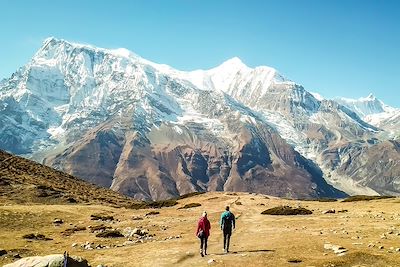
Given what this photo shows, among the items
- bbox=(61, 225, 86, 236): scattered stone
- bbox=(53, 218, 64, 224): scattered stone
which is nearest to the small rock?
bbox=(61, 225, 86, 236): scattered stone

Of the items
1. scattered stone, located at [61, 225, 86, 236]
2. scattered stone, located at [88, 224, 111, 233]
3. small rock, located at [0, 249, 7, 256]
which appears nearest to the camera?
small rock, located at [0, 249, 7, 256]

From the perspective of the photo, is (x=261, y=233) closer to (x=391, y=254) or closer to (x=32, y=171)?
(x=391, y=254)

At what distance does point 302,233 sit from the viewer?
42.7m

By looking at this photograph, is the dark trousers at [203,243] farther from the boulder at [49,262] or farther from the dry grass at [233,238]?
the boulder at [49,262]

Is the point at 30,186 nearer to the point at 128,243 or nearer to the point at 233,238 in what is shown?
the point at 128,243

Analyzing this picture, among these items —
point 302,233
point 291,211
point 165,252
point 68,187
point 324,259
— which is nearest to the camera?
point 324,259

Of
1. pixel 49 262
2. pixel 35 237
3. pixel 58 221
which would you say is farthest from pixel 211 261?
pixel 58 221

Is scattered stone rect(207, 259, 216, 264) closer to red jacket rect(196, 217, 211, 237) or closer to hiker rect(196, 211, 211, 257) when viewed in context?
hiker rect(196, 211, 211, 257)

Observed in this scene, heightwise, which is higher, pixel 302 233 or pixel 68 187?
pixel 68 187

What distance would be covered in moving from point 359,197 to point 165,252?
55358mm

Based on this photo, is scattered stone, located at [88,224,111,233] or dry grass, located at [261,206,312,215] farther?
dry grass, located at [261,206,312,215]

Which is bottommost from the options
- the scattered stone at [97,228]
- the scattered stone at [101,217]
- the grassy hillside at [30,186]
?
the scattered stone at [97,228]

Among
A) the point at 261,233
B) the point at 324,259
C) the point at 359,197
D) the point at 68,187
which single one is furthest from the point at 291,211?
the point at 68,187

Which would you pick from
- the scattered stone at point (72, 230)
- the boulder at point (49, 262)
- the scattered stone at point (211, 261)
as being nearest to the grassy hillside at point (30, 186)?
the scattered stone at point (72, 230)
